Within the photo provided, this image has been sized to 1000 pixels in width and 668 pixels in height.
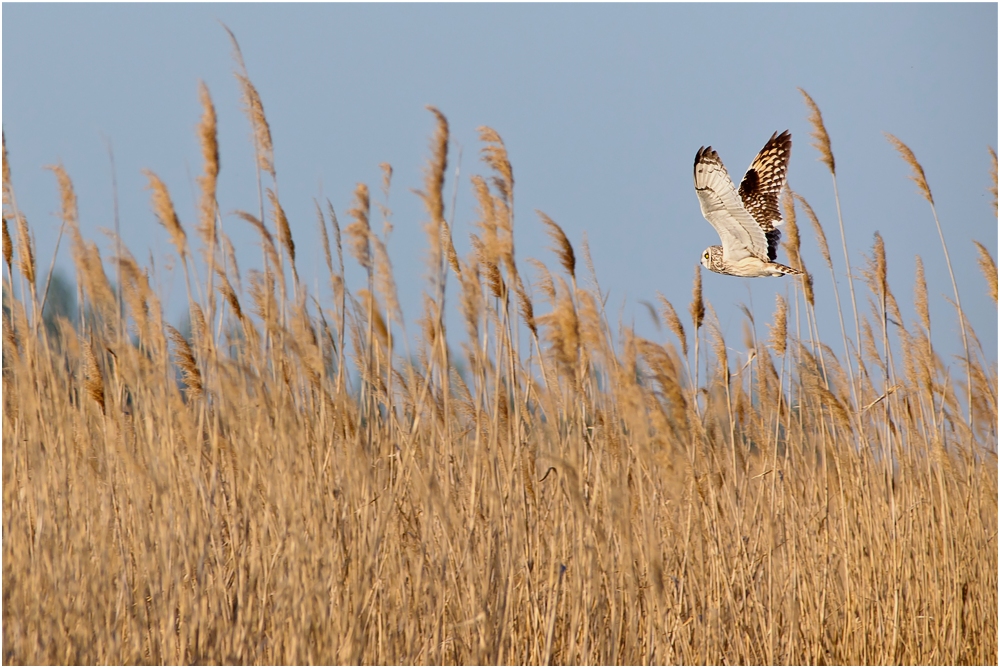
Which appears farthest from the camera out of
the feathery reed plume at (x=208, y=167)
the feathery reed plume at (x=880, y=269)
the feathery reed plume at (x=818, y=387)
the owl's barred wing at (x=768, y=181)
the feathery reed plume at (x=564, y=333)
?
the owl's barred wing at (x=768, y=181)

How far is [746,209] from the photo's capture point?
3.36 meters

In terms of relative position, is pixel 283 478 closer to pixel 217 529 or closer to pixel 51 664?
pixel 217 529

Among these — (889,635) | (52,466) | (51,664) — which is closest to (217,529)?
(51,664)

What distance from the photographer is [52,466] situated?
2393 millimetres

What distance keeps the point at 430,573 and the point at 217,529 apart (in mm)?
493

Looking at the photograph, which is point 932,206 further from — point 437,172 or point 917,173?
point 437,172

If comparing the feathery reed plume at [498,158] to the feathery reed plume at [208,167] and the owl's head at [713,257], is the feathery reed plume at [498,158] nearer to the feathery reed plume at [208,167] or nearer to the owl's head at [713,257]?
the feathery reed plume at [208,167]

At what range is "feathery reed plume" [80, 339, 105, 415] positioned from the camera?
7.96 ft

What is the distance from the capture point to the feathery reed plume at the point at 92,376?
243 centimetres

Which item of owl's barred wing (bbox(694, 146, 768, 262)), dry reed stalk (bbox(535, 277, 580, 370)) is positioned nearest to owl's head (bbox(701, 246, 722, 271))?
owl's barred wing (bbox(694, 146, 768, 262))

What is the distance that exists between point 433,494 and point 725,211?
1.83 metres

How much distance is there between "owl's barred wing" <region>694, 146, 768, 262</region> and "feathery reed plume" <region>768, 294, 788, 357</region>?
468 mm

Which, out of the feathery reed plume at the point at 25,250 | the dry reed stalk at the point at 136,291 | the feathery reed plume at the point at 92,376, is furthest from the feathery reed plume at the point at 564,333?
the feathery reed plume at the point at 25,250

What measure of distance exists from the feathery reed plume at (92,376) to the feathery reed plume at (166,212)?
17.5 inches
